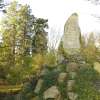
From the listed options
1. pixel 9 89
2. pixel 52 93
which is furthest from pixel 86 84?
pixel 9 89

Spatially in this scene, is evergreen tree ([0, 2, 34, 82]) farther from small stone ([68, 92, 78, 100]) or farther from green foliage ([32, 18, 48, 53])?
small stone ([68, 92, 78, 100])

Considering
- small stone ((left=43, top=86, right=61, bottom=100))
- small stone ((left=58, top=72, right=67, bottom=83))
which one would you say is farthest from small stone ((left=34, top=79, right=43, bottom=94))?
small stone ((left=58, top=72, right=67, bottom=83))

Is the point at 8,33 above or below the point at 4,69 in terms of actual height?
above

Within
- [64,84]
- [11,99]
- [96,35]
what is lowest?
[11,99]

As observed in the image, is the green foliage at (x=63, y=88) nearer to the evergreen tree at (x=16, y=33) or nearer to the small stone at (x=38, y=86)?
the small stone at (x=38, y=86)

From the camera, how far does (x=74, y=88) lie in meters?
14.7

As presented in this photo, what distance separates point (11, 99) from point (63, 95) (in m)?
4.65

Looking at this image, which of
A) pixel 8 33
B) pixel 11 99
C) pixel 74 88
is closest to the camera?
pixel 74 88

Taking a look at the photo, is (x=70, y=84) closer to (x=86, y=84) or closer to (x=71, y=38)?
(x=86, y=84)

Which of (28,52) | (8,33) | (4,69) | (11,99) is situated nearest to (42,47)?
(28,52)

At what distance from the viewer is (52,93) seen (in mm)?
14656

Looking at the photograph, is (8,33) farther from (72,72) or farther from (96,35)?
(72,72)

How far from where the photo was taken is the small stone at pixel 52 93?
1456 cm

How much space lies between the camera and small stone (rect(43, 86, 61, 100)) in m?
14.6
